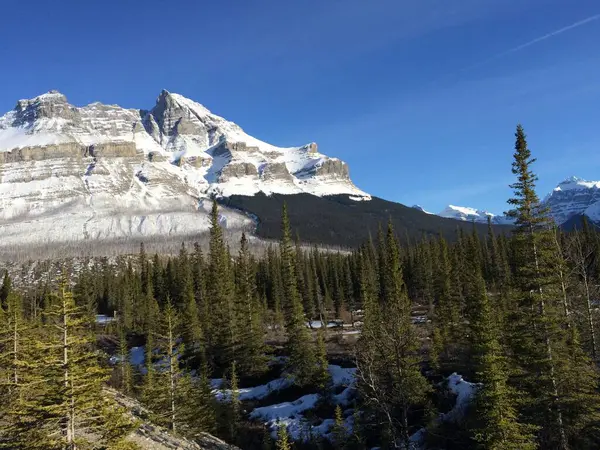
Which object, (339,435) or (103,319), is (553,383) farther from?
(103,319)

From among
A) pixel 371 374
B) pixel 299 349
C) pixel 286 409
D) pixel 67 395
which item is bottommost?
pixel 286 409

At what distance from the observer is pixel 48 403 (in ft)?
47.5

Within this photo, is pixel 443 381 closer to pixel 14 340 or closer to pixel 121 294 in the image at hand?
pixel 14 340

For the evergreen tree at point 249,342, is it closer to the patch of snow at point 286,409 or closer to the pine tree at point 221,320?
the pine tree at point 221,320

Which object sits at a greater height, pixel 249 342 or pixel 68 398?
pixel 68 398

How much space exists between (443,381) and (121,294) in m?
88.6

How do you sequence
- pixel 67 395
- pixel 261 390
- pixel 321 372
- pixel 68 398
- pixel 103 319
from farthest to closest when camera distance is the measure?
pixel 103 319
pixel 261 390
pixel 321 372
pixel 68 398
pixel 67 395

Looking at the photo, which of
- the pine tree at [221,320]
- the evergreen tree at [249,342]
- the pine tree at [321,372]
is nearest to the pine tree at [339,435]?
the pine tree at [321,372]

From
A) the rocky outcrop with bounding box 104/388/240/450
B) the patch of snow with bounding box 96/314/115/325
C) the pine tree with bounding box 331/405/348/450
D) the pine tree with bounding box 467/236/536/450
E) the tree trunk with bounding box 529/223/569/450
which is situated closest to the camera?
the pine tree with bounding box 467/236/536/450

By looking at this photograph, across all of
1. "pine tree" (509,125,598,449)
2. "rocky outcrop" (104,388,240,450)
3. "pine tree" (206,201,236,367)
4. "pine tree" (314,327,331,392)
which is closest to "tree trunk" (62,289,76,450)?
"rocky outcrop" (104,388,240,450)

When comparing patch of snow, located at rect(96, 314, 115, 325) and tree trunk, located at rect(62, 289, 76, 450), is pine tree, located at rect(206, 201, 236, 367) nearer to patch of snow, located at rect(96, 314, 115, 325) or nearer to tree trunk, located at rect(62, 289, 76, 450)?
tree trunk, located at rect(62, 289, 76, 450)

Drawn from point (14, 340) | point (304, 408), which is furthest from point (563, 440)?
point (14, 340)

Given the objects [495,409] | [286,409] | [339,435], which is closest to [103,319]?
[286,409]

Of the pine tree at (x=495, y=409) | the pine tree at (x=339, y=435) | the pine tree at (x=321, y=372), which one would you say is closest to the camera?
the pine tree at (x=495, y=409)
